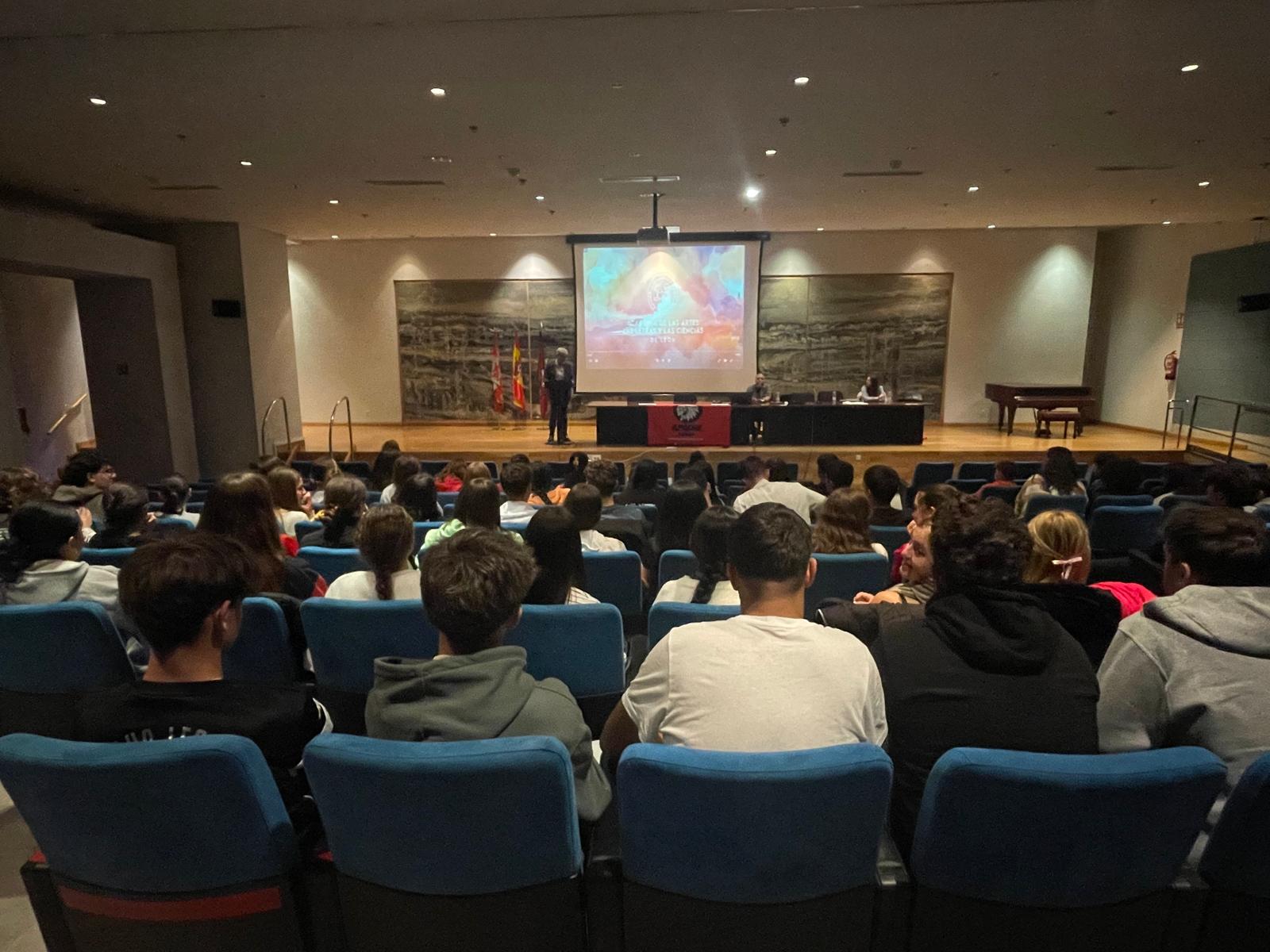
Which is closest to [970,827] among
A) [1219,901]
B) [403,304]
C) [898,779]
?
[898,779]

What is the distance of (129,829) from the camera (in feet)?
4.36

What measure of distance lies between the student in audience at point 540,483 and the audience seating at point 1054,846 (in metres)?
3.37

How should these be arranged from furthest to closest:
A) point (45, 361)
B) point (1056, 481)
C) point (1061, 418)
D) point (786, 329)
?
1. point (786, 329)
2. point (1061, 418)
3. point (45, 361)
4. point (1056, 481)

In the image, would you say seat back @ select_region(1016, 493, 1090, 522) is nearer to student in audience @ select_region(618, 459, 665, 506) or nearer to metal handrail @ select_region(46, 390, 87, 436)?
student in audience @ select_region(618, 459, 665, 506)

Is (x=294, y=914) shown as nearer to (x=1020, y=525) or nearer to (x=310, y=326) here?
(x=1020, y=525)

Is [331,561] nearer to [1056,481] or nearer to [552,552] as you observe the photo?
[552,552]

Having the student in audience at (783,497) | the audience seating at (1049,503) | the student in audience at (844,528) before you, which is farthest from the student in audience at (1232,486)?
the student in audience at (783,497)

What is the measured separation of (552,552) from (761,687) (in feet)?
4.04

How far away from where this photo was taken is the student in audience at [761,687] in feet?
4.66

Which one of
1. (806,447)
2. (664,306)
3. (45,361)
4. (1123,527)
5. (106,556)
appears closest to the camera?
(106,556)

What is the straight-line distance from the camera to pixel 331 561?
315 centimetres

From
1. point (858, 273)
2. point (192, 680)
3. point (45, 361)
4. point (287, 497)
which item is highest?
point (858, 273)

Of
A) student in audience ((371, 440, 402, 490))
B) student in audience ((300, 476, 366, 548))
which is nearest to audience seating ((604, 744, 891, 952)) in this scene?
student in audience ((300, 476, 366, 548))

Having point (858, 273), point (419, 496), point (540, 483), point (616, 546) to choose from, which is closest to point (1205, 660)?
point (616, 546)
